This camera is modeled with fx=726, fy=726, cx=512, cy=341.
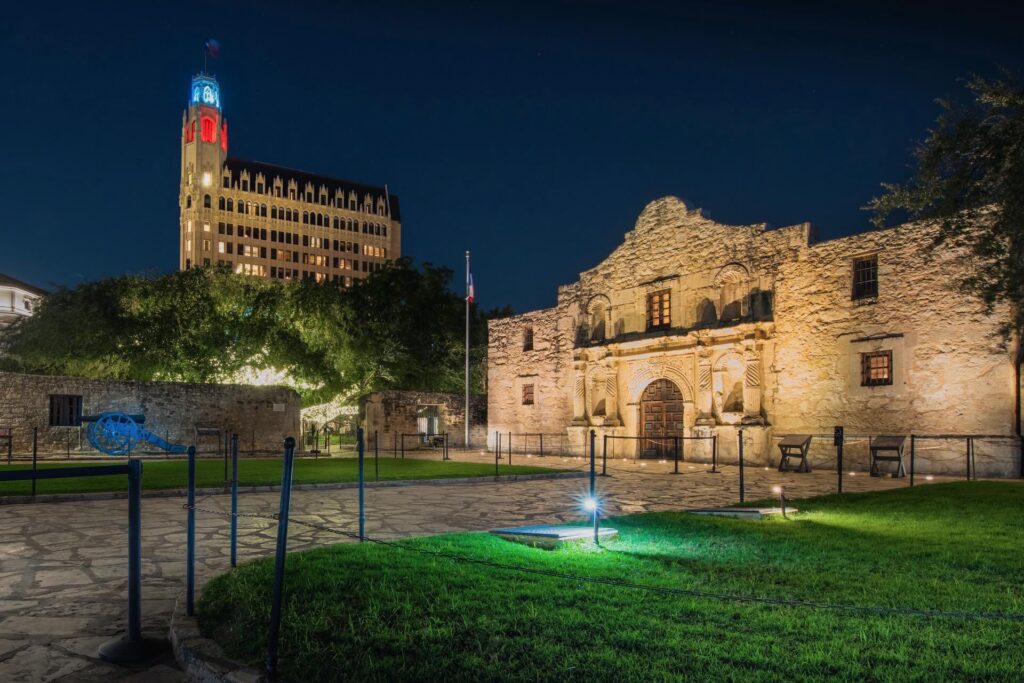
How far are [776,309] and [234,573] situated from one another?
65.4ft

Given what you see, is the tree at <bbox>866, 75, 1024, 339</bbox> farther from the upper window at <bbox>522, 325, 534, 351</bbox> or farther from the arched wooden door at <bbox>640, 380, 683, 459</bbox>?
the upper window at <bbox>522, 325, 534, 351</bbox>

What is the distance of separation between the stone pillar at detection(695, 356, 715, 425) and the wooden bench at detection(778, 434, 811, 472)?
3.47 metres

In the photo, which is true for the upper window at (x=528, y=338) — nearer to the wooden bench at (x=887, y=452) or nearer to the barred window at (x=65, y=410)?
the wooden bench at (x=887, y=452)

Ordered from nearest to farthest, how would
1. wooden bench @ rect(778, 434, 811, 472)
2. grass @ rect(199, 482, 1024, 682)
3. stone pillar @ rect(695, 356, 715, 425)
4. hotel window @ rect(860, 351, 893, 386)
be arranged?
grass @ rect(199, 482, 1024, 682) → wooden bench @ rect(778, 434, 811, 472) → hotel window @ rect(860, 351, 893, 386) → stone pillar @ rect(695, 356, 715, 425)

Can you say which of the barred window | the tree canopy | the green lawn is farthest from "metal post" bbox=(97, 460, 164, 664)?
the tree canopy

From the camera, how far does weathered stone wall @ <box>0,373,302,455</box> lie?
75.5 feet

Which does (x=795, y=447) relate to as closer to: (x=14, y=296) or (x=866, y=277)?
(x=866, y=277)

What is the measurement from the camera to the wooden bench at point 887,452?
688 inches

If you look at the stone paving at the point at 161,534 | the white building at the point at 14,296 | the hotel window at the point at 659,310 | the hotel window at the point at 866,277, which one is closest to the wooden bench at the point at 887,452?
the stone paving at the point at 161,534

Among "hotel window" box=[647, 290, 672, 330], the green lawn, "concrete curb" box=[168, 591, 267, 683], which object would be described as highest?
"hotel window" box=[647, 290, 672, 330]

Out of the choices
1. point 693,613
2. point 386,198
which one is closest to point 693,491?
point 693,613

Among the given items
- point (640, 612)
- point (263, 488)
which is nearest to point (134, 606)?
point (640, 612)

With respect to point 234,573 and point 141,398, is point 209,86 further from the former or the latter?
point 234,573

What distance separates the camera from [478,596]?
4.84 meters
